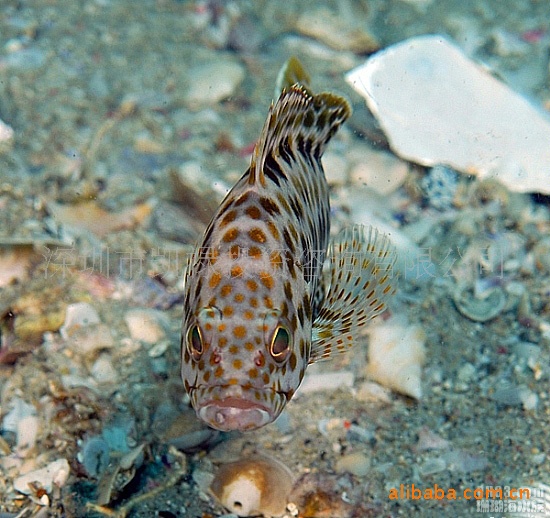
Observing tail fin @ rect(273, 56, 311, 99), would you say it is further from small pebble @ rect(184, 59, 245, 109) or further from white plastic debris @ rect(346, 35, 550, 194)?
small pebble @ rect(184, 59, 245, 109)

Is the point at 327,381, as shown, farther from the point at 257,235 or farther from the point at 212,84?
the point at 212,84

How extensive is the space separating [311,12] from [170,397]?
21.0 ft

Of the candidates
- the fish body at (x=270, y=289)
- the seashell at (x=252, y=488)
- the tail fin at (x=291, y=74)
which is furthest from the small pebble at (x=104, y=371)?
the tail fin at (x=291, y=74)

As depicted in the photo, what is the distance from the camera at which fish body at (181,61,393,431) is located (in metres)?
2.71

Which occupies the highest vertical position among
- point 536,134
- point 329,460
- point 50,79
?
point 536,134

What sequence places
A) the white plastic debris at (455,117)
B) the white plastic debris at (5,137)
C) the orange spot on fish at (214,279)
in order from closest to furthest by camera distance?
the orange spot on fish at (214,279), the white plastic debris at (455,117), the white plastic debris at (5,137)

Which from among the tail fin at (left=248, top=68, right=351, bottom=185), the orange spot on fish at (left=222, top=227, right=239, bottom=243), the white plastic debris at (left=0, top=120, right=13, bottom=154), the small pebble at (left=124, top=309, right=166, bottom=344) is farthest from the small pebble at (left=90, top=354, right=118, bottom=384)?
the white plastic debris at (left=0, top=120, right=13, bottom=154)

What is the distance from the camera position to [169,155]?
681 centimetres

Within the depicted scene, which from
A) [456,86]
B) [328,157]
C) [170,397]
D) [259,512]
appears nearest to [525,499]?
[259,512]

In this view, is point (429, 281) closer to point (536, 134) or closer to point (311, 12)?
point (536, 134)

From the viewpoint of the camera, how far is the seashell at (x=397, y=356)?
448cm

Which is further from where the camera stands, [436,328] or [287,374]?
[436,328]

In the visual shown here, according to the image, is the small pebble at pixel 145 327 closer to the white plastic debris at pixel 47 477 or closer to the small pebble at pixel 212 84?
the white plastic debris at pixel 47 477

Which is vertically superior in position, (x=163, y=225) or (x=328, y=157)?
(x=328, y=157)
